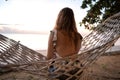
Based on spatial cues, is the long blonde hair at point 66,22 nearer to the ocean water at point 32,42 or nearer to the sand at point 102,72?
the sand at point 102,72

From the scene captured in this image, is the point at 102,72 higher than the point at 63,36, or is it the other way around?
the point at 63,36

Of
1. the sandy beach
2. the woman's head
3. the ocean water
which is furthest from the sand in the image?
the ocean water

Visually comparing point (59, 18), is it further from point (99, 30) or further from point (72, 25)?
point (99, 30)

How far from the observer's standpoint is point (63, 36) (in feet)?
9.73

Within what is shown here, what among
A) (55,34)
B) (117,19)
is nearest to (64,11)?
(55,34)

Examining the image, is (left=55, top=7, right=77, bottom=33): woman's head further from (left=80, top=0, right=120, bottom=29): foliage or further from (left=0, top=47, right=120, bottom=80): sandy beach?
(left=80, top=0, right=120, bottom=29): foliage

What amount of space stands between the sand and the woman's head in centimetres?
87

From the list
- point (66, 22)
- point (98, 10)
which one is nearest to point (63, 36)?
point (66, 22)

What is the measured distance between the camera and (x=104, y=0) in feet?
24.5

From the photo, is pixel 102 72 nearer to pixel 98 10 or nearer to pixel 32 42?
pixel 98 10

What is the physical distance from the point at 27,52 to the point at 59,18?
57.4 inches

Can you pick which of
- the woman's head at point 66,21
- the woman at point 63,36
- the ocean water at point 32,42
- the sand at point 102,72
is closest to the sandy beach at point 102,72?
the sand at point 102,72

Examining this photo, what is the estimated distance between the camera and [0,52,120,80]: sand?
4719 mm

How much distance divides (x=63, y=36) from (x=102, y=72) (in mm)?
2782
